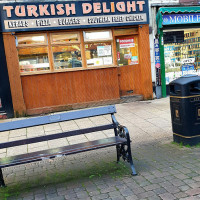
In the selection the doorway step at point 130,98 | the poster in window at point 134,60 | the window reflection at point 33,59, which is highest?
the window reflection at point 33,59

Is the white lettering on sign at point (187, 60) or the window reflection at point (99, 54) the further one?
the white lettering on sign at point (187, 60)

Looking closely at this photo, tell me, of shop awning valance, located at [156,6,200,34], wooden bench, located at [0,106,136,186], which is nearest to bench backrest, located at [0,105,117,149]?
wooden bench, located at [0,106,136,186]

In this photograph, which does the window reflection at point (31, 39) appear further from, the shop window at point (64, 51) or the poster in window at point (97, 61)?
the poster in window at point (97, 61)

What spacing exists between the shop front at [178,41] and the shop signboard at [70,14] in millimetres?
900

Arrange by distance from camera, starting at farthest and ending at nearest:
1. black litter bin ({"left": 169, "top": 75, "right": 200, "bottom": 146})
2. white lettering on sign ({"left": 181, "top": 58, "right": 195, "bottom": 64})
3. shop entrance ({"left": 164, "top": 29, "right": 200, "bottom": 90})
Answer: white lettering on sign ({"left": 181, "top": 58, "right": 195, "bottom": 64}) → shop entrance ({"left": 164, "top": 29, "right": 200, "bottom": 90}) → black litter bin ({"left": 169, "top": 75, "right": 200, "bottom": 146})

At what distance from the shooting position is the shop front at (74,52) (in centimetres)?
833

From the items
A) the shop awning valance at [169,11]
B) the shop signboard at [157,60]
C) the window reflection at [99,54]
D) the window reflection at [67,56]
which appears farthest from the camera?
the shop signboard at [157,60]

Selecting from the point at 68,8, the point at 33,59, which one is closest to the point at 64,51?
the point at 33,59

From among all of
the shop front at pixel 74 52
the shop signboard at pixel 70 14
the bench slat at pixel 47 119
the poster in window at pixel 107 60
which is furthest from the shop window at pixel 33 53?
the bench slat at pixel 47 119

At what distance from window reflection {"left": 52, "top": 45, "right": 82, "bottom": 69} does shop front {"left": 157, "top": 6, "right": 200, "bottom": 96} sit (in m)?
3.28

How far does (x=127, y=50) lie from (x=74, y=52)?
211 centimetres

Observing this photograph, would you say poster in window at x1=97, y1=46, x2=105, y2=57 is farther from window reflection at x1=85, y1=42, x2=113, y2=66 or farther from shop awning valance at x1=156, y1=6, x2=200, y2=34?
shop awning valance at x1=156, y1=6, x2=200, y2=34

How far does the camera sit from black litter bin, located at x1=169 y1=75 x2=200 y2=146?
4.49 meters

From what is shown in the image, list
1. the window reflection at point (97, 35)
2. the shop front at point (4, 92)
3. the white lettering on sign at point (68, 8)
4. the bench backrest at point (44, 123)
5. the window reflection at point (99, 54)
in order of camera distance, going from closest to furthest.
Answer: the bench backrest at point (44, 123) → the white lettering on sign at point (68, 8) → the shop front at point (4, 92) → the window reflection at point (97, 35) → the window reflection at point (99, 54)
